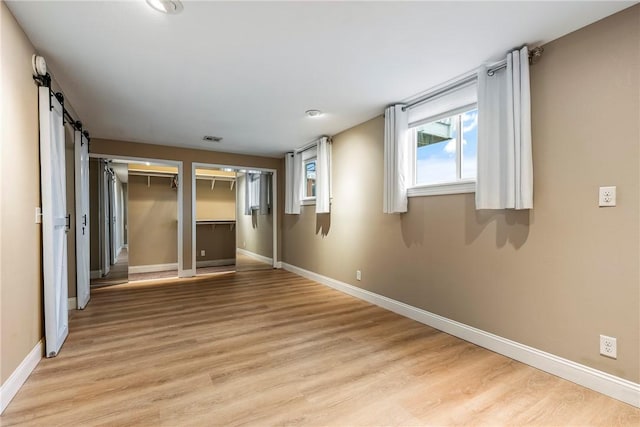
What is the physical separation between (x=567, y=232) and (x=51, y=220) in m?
3.92

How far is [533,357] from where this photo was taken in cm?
225

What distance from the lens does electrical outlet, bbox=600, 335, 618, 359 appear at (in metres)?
1.88

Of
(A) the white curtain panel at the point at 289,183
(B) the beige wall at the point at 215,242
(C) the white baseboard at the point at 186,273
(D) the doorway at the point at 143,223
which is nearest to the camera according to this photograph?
(D) the doorway at the point at 143,223

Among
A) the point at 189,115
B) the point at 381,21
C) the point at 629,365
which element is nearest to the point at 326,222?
the point at 189,115

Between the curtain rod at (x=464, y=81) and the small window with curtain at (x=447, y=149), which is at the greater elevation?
the curtain rod at (x=464, y=81)

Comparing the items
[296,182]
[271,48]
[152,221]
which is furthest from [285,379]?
[152,221]

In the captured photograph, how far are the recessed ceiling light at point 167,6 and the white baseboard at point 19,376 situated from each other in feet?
8.02

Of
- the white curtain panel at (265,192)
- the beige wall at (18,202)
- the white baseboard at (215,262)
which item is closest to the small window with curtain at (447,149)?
the beige wall at (18,202)

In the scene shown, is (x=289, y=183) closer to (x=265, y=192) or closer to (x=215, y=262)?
(x=265, y=192)

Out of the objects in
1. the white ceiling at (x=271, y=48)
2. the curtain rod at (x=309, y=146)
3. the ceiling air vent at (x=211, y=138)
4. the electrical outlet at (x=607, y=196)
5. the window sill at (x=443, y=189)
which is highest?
the white ceiling at (x=271, y=48)

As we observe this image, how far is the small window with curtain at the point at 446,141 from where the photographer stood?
280 cm

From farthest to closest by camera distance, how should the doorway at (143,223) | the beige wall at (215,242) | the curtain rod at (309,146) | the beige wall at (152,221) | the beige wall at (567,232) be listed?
the beige wall at (215,242) < the beige wall at (152,221) < the doorway at (143,223) < the curtain rod at (309,146) < the beige wall at (567,232)

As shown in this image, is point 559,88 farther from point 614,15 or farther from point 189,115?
point 189,115

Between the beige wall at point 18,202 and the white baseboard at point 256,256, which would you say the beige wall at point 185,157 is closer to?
the white baseboard at point 256,256
